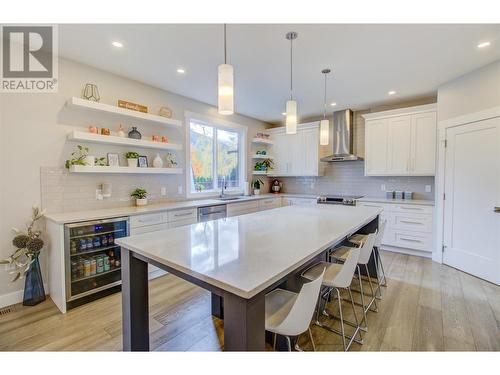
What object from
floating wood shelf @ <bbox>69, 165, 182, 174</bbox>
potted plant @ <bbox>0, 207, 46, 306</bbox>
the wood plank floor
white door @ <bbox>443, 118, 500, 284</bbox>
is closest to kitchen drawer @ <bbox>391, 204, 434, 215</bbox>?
white door @ <bbox>443, 118, 500, 284</bbox>

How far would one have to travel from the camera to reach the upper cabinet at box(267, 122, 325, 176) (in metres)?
5.10

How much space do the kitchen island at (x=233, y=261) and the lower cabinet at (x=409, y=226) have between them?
86.7 inches

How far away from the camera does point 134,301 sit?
152cm

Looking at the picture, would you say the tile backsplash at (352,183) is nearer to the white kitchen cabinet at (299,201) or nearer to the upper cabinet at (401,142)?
the upper cabinet at (401,142)

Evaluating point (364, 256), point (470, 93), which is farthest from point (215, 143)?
point (470, 93)

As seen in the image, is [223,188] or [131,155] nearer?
[131,155]

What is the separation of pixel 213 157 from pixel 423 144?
3.66m

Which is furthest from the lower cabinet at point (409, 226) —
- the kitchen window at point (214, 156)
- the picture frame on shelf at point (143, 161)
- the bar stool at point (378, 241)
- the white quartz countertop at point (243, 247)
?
the picture frame on shelf at point (143, 161)

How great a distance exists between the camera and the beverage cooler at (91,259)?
7.52 ft

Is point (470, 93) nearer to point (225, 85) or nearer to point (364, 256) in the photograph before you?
point (364, 256)

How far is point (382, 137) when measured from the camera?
168 inches
